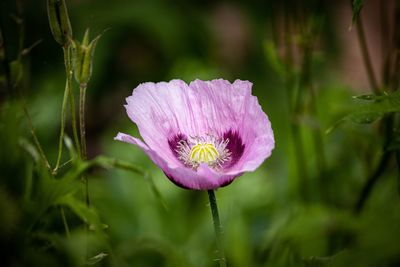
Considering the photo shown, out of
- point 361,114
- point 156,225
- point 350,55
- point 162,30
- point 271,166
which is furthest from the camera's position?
point 350,55

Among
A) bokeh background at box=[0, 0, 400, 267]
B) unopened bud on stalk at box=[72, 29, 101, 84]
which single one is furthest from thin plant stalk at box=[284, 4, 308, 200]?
unopened bud on stalk at box=[72, 29, 101, 84]

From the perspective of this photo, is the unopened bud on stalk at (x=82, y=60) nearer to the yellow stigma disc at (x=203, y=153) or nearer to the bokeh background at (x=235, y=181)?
the bokeh background at (x=235, y=181)

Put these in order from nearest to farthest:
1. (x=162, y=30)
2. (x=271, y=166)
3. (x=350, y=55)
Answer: (x=271, y=166) → (x=162, y=30) → (x=350, y=55)

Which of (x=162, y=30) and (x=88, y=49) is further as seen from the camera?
(x=162, y=30)

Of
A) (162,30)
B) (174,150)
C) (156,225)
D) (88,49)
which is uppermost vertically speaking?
(162,30)

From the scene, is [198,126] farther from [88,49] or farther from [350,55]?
[350,55]

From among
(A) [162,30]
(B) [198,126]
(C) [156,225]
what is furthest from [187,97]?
(A) [162,30]

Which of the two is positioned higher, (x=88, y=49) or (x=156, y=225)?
(x=88, y=49)
